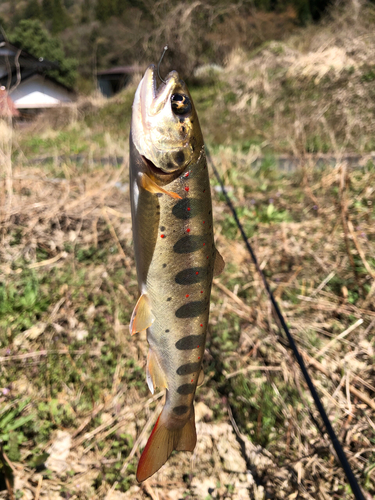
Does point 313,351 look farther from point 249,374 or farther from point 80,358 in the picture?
point 80,358

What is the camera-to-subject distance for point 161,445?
4.45ft

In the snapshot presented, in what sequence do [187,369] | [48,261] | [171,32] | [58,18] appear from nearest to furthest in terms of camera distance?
[187,369] → [48,261] → [171,32] → [58,18]

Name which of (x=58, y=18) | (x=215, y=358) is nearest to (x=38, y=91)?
(x=58, y=18)

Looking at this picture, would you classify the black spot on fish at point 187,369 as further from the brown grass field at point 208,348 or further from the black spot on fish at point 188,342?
the brown grass field at point 208,348

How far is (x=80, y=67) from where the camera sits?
35.9 meters

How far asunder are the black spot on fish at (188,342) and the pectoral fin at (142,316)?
0.15m

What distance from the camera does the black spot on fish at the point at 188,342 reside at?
1.29 metres

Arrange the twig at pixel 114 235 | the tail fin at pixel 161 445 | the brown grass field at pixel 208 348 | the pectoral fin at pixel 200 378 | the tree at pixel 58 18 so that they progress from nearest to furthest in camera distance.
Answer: the tail fin at pixel 161 445
the pectoral fin at pixel 200 378
the brown grass field at pixel 208 348
the twig at pixel 114 235
the tree at pixel 58 18

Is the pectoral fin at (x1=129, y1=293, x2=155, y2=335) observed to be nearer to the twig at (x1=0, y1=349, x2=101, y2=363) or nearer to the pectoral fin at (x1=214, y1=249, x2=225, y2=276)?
the pectoral fin at (x1=214, y1=249, x2=225, y2=276)

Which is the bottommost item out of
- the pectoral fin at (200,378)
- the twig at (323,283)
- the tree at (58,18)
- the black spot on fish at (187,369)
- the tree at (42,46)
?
the twig at (323,283)

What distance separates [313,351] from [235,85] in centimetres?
1186

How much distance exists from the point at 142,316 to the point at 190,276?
258 millimetres

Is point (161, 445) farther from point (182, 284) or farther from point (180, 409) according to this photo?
point (182, 284)

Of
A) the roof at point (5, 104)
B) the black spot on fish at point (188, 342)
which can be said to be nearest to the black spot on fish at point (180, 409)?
the black spot on fish at point (188, 342)
